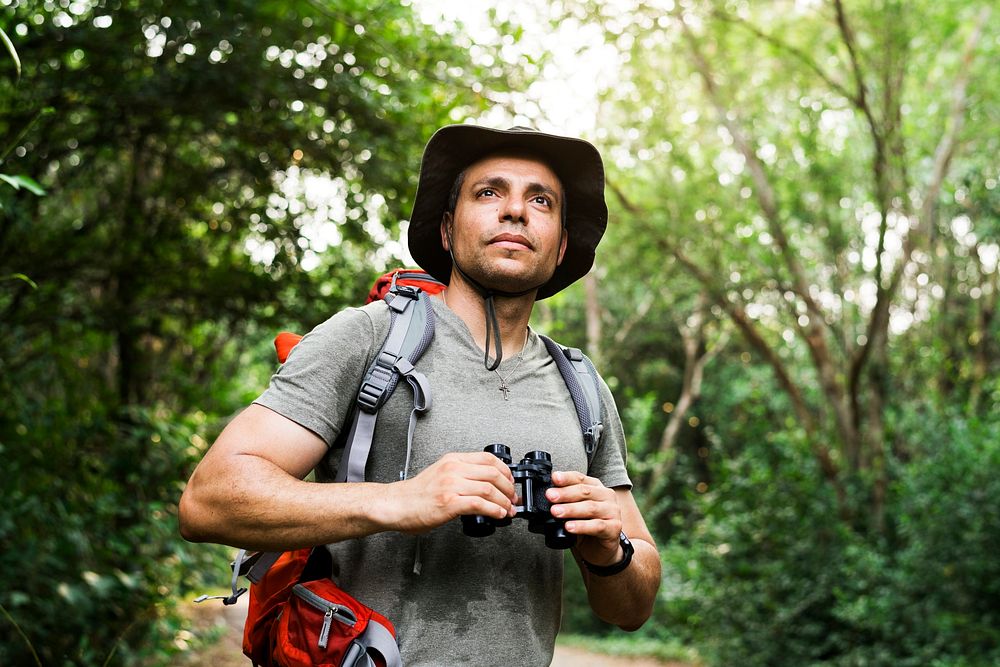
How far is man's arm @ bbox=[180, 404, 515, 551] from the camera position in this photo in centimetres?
167

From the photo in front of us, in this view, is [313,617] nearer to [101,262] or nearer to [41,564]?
[41,564]

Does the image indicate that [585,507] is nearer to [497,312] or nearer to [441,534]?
[441,534]

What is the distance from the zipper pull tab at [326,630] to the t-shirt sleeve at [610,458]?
823 millimetres

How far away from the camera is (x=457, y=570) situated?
6.41 ft

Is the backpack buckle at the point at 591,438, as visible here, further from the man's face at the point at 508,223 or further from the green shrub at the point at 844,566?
the green shrub at the point at 844,566

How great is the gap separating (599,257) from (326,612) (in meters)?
14.6

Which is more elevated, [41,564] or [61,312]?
[61,312]

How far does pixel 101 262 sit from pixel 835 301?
10851 mm

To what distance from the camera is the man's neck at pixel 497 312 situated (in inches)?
90.4

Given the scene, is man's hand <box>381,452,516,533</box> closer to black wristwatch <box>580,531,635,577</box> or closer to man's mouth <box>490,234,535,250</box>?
black wristwatch <box>580,531,635,577</box>

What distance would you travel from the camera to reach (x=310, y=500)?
171 cm

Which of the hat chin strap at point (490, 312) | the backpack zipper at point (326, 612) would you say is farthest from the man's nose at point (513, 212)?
the backpack zipper at point (326, 612)

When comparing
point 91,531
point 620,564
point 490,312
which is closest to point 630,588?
point 620,564

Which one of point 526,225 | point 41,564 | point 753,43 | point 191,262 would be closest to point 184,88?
point 191,262
